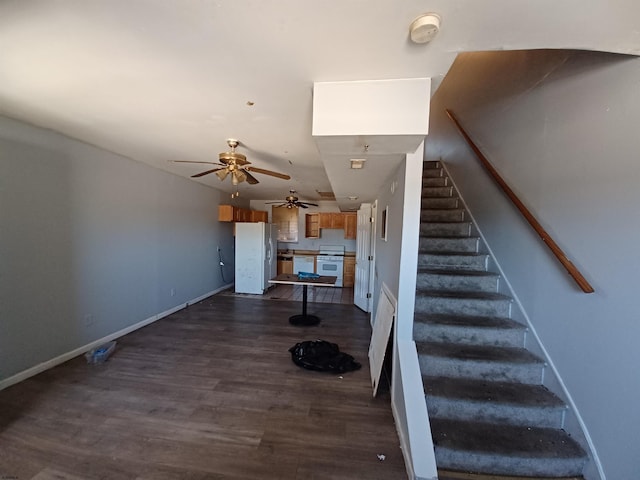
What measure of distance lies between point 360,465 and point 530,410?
45.8 inches

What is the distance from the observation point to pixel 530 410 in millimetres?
1594

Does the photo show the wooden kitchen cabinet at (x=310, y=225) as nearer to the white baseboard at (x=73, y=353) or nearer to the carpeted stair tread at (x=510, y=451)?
the white baseboard at (x=73, y=353)

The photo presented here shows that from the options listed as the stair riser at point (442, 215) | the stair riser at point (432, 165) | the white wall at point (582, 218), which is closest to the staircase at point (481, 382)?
the white wall at point (582, 218)

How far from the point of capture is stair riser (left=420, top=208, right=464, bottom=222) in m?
3.17

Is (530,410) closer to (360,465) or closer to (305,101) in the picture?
(360,465)

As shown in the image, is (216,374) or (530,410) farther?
(216,374)

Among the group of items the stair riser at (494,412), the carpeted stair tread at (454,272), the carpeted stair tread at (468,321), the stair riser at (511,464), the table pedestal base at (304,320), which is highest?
the carpeted stair tread at (454,272)

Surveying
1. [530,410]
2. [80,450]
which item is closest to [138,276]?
[80,450]

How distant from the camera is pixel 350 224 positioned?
7.00 metres

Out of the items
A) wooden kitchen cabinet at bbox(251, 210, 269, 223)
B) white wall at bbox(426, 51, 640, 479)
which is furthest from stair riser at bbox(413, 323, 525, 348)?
wooden kitchen cabinet at bbox(251, 210, 269, 223)

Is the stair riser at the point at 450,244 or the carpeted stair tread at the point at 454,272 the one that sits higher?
the stair riser at the point at 450,244

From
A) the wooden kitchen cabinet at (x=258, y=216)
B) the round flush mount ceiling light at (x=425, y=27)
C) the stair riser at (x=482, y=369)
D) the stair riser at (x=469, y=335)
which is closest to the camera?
the round flush mount ceiling light at (x=425, y=27)

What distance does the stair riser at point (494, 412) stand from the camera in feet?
5.19

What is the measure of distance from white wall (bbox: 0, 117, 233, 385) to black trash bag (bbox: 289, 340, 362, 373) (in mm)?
2480
